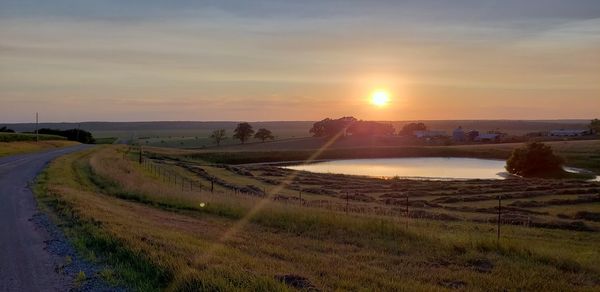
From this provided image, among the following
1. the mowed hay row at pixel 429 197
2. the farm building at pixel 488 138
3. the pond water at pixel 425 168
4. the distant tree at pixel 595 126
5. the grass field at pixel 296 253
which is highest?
the distant tree at pixel 595 126

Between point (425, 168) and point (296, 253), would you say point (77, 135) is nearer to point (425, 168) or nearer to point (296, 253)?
point (425, 168)

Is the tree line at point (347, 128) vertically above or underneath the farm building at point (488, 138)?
above

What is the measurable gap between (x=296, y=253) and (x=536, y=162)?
7733 centimetres

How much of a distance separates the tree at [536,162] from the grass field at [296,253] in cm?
6311

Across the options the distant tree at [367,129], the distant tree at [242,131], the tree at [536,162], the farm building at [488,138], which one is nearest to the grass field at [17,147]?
the tree at [536,162]

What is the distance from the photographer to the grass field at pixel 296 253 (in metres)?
9.77

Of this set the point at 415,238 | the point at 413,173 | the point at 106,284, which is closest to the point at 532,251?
the point at 415,238

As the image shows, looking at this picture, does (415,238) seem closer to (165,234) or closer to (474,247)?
(474,247)

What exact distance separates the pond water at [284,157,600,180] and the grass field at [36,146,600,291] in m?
58.3

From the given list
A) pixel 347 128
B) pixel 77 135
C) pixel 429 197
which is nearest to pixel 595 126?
pixel 347 128

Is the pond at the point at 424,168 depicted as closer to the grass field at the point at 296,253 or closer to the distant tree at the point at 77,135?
the distant tree at the point at 77,135

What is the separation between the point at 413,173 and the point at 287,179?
26526mm

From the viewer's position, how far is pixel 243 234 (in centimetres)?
1644

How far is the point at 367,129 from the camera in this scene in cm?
17425
